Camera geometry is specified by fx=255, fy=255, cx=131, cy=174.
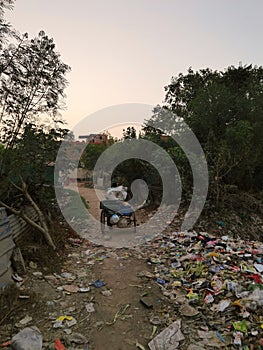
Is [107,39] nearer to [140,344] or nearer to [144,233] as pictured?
[144,233]

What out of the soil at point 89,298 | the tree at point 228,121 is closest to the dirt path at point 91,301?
the soil at point 89,298

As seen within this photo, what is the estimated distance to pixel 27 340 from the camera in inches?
83.0

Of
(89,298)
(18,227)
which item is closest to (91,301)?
(89,298)

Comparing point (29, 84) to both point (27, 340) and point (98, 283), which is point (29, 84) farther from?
point (27, 340)

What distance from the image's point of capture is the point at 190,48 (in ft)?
21.7

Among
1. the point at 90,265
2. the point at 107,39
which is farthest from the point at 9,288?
the point at 107,39

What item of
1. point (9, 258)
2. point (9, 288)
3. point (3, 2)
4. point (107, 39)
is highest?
point (107, 39)

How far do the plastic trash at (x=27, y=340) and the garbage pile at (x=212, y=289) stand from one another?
3.15ft

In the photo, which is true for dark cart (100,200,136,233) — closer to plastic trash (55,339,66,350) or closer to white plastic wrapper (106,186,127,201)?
white plastic wrapper (106,186,127,201)

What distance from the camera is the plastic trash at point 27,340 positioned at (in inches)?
80.9

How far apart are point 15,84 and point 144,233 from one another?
12.3 feet

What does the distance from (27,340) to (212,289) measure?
2.02 m

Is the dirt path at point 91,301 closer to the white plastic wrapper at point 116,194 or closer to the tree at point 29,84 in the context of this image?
the white plastic wrapper at point 116,194

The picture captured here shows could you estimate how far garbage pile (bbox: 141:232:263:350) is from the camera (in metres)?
2.31
